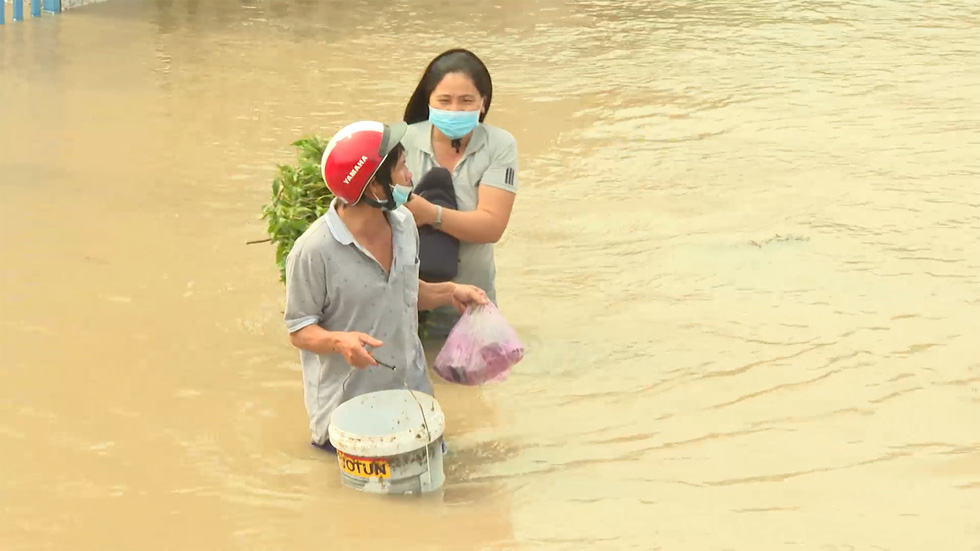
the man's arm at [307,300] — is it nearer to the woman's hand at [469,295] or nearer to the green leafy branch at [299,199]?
the woman's hand at [469,295]

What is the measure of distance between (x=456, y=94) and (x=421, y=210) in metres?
0.49

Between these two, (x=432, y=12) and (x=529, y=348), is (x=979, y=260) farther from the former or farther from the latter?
(x=432, y=12)

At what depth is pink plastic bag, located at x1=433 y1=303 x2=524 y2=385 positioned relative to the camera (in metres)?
5.05

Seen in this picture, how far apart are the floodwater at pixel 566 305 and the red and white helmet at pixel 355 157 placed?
107 centimetres

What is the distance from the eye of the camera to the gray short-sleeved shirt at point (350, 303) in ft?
15.2

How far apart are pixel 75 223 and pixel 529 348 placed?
9.55ft

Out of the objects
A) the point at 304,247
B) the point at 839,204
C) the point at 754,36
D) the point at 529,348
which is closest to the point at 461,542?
the point at 304,247

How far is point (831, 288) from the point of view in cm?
694

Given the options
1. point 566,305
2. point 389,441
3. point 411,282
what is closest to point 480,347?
point 411,282

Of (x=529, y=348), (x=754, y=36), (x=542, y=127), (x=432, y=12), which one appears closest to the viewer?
(x=529, y=348)

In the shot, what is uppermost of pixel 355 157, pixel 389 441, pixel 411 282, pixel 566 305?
pixel 355 157

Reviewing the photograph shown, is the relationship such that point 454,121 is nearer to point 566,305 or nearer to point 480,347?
point 480,347

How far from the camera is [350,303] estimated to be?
4715 mm

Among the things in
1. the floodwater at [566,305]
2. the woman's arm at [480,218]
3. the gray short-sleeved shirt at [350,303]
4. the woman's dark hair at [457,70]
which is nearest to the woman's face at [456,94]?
the woman's dark hair at [457,70]
